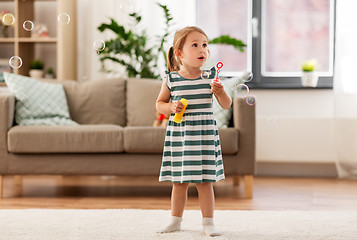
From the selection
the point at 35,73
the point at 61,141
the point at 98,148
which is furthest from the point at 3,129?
the point at 35,73

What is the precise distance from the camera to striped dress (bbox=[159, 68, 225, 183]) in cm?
208

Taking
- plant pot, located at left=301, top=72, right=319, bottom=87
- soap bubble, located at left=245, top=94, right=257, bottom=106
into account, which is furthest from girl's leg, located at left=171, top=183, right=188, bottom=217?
plant pot, located at left=301, top=72, right=319, bottom=87

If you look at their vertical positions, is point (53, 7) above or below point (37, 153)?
above

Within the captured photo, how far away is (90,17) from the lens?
4.48 metres

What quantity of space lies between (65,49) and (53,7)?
0.57m

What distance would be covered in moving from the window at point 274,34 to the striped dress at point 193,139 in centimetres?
219

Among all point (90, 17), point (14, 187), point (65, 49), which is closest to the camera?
point (14, 187)

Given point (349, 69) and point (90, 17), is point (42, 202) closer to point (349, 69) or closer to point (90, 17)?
point (90, 17)

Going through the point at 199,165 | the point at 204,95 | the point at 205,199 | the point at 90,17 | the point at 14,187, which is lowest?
the point at 14,187

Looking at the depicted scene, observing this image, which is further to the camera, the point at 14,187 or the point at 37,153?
the point at 14,187

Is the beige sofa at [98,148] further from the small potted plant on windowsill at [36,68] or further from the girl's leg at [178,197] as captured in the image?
the small potted plant on windowsill at [36,68]

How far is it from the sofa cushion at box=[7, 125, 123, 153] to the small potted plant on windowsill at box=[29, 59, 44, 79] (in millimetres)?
1305

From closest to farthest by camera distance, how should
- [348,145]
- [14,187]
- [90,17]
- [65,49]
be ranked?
[14,187] → [348,145] → [65,49] → [90,17]

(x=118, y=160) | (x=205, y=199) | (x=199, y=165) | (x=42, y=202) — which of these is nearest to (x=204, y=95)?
(x=199, y=165)
